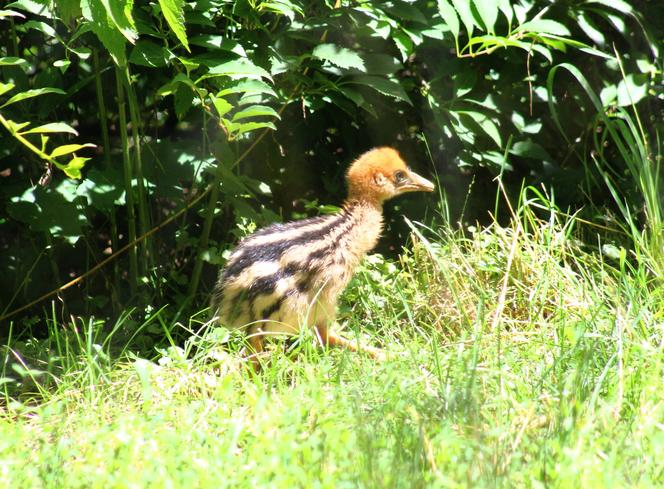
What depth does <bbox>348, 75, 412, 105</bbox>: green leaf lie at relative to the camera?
4.13 metres

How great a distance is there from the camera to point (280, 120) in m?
4.76

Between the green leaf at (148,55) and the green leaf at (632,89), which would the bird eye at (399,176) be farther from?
the green leaf at (148,55)

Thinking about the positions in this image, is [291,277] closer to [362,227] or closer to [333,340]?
[333,340]

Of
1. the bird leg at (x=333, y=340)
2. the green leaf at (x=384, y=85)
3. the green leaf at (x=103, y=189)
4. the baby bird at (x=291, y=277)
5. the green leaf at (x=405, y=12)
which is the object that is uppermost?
the green leaf at (x=405, y=12)

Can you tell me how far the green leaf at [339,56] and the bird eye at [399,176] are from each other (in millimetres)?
654

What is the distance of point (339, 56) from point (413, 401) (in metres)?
1.65

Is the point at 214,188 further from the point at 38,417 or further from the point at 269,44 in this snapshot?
the point at 38,417

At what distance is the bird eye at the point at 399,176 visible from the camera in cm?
442

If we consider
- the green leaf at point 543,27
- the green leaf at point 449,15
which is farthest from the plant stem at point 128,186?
the green leaf at point 543,27

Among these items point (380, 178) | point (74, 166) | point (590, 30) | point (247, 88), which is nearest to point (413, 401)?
point (247, 88)

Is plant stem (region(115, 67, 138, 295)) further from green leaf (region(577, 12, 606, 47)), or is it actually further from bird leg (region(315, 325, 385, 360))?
green leaf (region(577, 12, 606, 47))

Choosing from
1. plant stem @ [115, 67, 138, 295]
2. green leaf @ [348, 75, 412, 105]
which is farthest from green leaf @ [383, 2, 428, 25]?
plant stem @ [115, 67, 138, 295]

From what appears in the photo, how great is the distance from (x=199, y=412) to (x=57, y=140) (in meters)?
1.97

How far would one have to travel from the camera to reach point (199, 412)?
10.5ft
